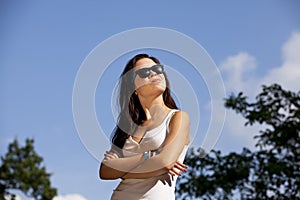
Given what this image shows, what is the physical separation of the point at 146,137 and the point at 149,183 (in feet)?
0.73

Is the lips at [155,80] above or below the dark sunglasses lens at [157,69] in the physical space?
below

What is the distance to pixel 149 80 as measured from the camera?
2836 mm

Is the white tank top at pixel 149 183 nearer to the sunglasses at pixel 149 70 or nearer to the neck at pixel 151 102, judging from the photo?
the neck at pixel 151 102

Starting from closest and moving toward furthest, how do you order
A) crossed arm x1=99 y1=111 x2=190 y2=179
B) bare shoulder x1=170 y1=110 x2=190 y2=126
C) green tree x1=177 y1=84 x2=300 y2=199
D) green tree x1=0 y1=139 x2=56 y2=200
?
crossed arm x1=99 y1=111 x2=190 y2=179, bare shoulder x1=170 y1=110 x2=190 y2=126, green tree x1=177 y1=84 x2=300 y2=199, green tree x1=0 y1=139 x2=56 y2=200

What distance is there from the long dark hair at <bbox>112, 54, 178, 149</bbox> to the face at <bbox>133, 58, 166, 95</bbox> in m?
0.03

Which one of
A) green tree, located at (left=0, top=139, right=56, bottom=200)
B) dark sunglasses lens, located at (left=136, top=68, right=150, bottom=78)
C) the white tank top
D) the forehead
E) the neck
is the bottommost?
the white tank top

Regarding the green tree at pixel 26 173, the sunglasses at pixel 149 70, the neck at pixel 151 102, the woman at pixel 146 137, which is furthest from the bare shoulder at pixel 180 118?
the green tree at pixel 26 173

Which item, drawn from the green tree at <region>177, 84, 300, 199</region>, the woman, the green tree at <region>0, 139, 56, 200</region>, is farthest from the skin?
the green tree at <region>0, 139, 56, 200</region>

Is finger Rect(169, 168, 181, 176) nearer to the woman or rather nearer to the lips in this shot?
the woman

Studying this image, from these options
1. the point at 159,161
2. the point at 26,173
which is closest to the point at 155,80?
the point at 159,161

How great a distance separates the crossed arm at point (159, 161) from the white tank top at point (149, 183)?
4 cm

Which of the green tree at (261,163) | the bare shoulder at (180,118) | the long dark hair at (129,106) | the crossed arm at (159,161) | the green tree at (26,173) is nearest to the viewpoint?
the crossed arm at (159,161)

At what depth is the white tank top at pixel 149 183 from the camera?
8.62 ft

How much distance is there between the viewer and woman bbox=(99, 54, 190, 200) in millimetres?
2604
